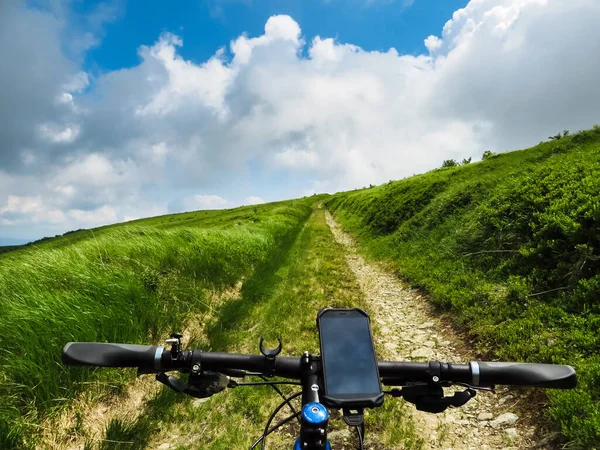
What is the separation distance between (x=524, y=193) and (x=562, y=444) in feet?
31.4

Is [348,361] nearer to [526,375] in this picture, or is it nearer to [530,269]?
[526,375]

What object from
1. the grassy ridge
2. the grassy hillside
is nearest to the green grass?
the grassy ridge

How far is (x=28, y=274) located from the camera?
21.6 feet

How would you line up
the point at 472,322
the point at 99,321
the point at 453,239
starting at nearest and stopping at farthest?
1. the point at 99,321
2. the point at 472,322
3. the point at 453,239

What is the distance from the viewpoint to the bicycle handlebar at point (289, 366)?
2.11m

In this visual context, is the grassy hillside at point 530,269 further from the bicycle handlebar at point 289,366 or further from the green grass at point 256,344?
the bicycle handlebar at point 289,366

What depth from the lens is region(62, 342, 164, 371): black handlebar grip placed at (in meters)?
2.21

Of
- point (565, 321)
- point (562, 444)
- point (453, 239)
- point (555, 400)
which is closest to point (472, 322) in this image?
point (565, 321)

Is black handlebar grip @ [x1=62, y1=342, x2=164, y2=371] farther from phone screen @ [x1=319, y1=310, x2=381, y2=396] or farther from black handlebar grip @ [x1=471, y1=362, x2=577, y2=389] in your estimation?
black handlebar grip @ [x1=471, y1=362, x2=577, y2=389]

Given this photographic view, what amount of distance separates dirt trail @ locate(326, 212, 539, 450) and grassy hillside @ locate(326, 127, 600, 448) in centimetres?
54

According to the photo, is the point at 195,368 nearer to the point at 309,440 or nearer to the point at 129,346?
the point at 129,346

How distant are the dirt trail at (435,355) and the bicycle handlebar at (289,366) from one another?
10.2 feet

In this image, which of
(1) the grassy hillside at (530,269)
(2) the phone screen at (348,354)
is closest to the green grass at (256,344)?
(1) the grassy hillside at (530,269)

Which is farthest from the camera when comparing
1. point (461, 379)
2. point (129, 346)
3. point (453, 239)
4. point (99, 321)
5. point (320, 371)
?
point (453, 239)
